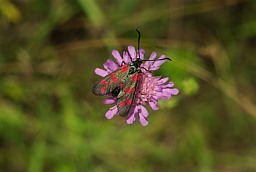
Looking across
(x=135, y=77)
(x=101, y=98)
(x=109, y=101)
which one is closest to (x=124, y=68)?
(x=135, y=77)

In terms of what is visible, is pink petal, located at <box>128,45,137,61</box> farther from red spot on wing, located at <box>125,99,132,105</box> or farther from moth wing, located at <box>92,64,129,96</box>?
red spot on wing, located at <box>125,99,132,105</box>

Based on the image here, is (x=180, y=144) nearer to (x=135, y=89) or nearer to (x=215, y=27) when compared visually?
(x=215, y=27)

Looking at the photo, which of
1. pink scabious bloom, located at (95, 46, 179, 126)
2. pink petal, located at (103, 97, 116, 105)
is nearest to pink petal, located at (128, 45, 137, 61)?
pink scabious bloom, located at (95, 46, 179, 126)

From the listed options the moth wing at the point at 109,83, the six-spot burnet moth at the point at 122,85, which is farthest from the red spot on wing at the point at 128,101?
the moth wing at the point at 109,83

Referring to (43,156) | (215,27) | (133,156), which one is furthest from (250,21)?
(43,156)

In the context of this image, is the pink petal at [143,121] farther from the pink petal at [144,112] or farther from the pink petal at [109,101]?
the pink petal at [109,101]

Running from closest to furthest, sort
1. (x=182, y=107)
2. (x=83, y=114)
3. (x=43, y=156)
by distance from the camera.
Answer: (x=43, y=156) < (x=83, y=114) < (x=182, y=107)
